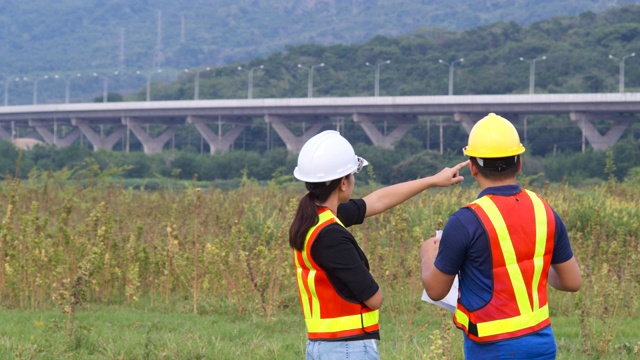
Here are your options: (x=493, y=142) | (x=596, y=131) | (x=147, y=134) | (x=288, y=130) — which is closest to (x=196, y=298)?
(x=493, y=142)

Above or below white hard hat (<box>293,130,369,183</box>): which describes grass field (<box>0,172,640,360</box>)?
below

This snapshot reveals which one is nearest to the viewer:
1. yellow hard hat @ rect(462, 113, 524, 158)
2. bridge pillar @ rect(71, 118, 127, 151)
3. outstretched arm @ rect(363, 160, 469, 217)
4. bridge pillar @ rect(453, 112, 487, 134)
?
yellow hard hat @ rect(462, 113, 524, 158)

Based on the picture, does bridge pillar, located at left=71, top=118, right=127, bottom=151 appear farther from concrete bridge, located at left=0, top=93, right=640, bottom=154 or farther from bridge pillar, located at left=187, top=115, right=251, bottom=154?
bridge pillar, located at left=187, top=115, right=251, bottom=154

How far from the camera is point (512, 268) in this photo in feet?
15.3

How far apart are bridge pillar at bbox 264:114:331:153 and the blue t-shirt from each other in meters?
72.0

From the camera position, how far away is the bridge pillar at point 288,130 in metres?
78.3

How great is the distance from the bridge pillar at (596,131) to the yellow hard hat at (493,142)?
60.5 m

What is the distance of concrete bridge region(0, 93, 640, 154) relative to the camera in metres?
65.7

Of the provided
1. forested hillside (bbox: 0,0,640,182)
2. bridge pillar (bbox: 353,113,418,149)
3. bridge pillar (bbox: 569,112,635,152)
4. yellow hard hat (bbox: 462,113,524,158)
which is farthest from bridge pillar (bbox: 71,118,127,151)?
yellow hard hat (bbox: 462,113,524,158)

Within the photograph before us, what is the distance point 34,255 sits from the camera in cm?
1069

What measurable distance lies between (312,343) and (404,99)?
67226mm

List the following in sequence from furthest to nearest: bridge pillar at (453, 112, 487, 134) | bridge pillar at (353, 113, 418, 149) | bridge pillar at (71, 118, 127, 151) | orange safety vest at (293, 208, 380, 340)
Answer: bridge pillar at (71, 118, 127, 151)
bridge pillar at (353, 113, 418, 149)
bridge pillar at (453, 112, 487, 134)
orange safety vest at (293, 208, 380, 340)

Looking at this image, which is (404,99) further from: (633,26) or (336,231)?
(336,231)

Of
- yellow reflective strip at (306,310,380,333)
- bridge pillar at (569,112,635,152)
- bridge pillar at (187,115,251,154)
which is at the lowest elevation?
bridge pillar at (187,115,251,154)
